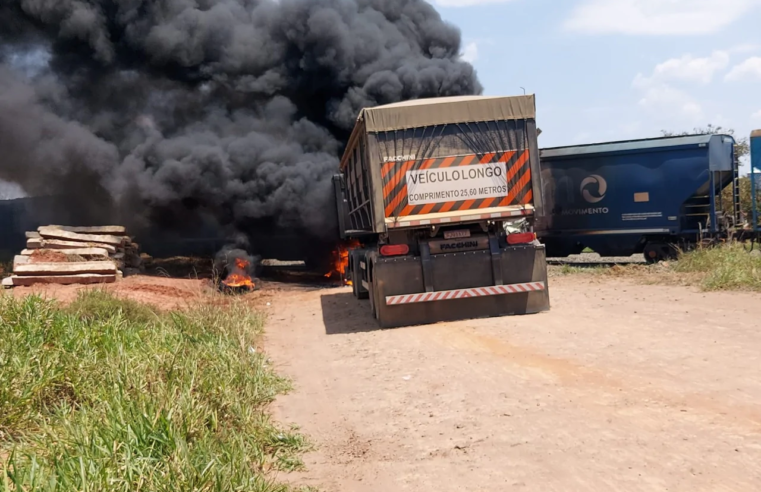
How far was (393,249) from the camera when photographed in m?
10.4

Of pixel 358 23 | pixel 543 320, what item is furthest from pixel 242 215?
pixel 543 320

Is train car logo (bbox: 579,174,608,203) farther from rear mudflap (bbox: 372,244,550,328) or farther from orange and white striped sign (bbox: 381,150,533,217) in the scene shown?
orange and white striped sign (bbox: 381,150,533,217)

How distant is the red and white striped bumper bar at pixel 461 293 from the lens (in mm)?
10320

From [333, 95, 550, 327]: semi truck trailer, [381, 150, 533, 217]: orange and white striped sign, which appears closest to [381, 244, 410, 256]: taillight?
[333, 95, 550, 327]: semi truck trailer

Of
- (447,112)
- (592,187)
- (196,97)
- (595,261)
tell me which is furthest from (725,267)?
(196,97)

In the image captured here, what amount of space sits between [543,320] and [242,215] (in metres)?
11.1

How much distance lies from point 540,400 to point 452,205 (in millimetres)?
4940

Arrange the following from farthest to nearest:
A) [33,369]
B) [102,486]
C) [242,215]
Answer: [242,215] < [33,369] < [102,486]

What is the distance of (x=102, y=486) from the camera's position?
3588 mm

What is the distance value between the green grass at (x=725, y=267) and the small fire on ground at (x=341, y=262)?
294 inches

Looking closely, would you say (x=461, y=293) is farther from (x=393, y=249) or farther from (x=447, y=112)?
(x=447, y=112)

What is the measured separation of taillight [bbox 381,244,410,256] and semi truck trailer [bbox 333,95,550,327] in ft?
0.05

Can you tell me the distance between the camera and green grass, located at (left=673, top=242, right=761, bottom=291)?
38.1 ft

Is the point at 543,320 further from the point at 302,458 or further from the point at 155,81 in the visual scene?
the point at 155,81
